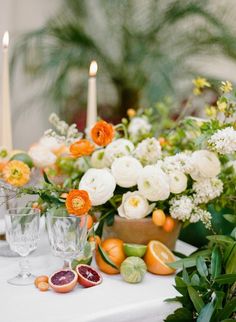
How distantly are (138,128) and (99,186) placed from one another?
1.42ft

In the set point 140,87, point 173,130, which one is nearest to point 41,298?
point 173,130

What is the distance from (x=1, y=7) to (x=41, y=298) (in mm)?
3027

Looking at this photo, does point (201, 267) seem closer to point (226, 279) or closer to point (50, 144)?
point (226, 279)

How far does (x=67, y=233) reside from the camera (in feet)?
3.26

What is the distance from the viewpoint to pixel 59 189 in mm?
1143

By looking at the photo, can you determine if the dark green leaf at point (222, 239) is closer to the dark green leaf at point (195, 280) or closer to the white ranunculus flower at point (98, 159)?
the dark green leaf at point (195, 280)

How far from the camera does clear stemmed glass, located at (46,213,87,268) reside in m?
1.00

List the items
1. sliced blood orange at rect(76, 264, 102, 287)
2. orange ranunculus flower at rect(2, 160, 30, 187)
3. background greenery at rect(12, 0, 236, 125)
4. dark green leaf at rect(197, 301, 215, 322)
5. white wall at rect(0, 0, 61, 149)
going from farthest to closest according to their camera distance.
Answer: white wall at rect(0, 0, 61, 149) < background greenery at rect(12, 0, 236, 125) < orange ranunculus flower at rect(2, 160, 30, 187) < sliced blood orange at rect(76, 264, 102, 287) < dark green leaf at rect(197, 301, 215, 322)

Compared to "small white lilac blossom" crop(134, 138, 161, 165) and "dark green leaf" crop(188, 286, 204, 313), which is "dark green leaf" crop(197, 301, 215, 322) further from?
"small white lilac blossom" crop(134, 138, 161, 165)

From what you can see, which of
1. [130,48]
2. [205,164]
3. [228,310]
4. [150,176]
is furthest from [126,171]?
[130,48]

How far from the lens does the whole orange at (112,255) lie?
3.45 ft

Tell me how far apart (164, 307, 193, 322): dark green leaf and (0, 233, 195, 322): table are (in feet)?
0.10

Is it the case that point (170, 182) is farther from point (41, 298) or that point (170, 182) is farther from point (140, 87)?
point (140, 87)

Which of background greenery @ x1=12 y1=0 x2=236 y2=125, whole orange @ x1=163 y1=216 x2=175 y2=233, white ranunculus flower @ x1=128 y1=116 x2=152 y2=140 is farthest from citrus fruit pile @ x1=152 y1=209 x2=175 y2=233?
background greenery @ x1=12 y1=0 x2=236 y2=125
